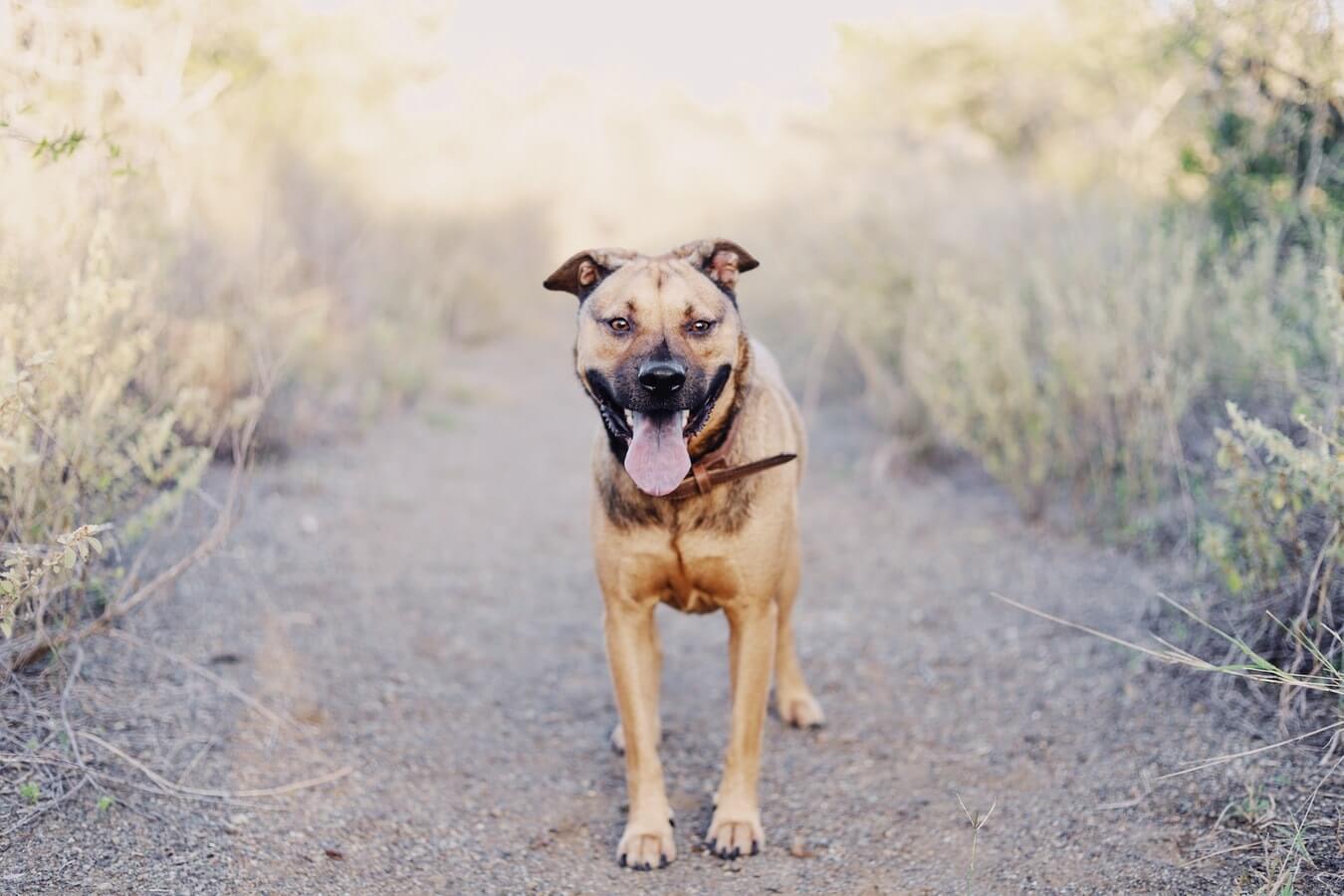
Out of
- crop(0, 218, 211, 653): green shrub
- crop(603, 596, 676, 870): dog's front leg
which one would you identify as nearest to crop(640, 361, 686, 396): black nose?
crop(603, 596, 676, 870): dog's front leg

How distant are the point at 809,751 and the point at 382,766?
148 centimetres

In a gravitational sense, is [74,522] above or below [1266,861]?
above

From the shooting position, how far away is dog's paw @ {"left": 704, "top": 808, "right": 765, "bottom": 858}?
337 cm

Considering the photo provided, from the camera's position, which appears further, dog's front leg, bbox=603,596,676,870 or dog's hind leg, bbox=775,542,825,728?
dog's hind leg, bbox=775,542,825,728

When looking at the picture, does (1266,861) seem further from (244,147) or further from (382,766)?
(244,147)

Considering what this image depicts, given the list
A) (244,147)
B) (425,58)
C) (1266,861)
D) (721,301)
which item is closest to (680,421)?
(721,301)

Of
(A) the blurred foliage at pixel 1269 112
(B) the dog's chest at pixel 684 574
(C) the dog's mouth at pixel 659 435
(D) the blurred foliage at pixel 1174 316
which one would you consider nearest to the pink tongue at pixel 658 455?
(C) the dog's mouth at pixel 659 435

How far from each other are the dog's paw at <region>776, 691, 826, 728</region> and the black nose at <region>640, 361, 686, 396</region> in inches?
66.1

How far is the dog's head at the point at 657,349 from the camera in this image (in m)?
3.09

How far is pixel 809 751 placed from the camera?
13.4ft

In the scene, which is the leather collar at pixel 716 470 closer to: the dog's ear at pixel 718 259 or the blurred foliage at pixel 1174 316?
the dog's ear at pixel 718 259

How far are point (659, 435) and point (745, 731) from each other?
950 mm

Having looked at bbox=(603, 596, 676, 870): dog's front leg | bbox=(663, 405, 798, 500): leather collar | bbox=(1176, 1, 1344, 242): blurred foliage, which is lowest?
bbox=(603, 596, 676, 870): dog's front leg

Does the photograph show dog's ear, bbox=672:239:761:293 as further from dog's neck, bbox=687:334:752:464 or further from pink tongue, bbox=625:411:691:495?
pink tongue, bbox=625:411:691:495
